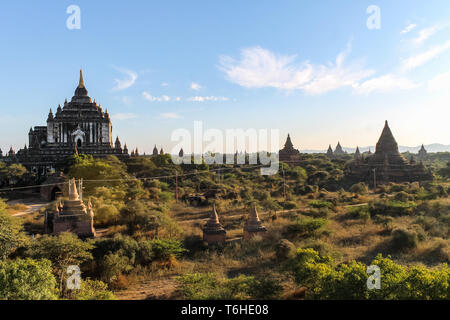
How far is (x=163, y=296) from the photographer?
9.63 metres

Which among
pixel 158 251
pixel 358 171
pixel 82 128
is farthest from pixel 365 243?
pixel 82 128

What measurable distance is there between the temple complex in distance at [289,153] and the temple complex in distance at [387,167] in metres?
12.0

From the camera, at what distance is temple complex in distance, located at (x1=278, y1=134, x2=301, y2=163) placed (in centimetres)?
5299

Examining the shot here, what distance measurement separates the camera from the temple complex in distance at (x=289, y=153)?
52987mm

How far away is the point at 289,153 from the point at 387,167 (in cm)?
1840

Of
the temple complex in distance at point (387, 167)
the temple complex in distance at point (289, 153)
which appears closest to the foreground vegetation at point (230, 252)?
the temple complex in distance at point (387, 167)

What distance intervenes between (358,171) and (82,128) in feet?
148

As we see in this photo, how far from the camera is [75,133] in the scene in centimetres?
4575

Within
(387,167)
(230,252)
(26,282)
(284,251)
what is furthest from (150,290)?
(387,167)

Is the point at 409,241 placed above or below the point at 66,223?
below

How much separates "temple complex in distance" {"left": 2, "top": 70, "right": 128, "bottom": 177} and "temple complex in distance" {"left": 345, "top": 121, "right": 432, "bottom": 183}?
119ft

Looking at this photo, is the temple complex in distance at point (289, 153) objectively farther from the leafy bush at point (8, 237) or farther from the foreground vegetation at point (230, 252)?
the leafy bush at point (8, 237)

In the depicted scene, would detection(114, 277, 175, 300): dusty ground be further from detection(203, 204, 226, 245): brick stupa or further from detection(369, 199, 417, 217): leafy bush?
detection(369, 199, 417, 217): leafy bush
